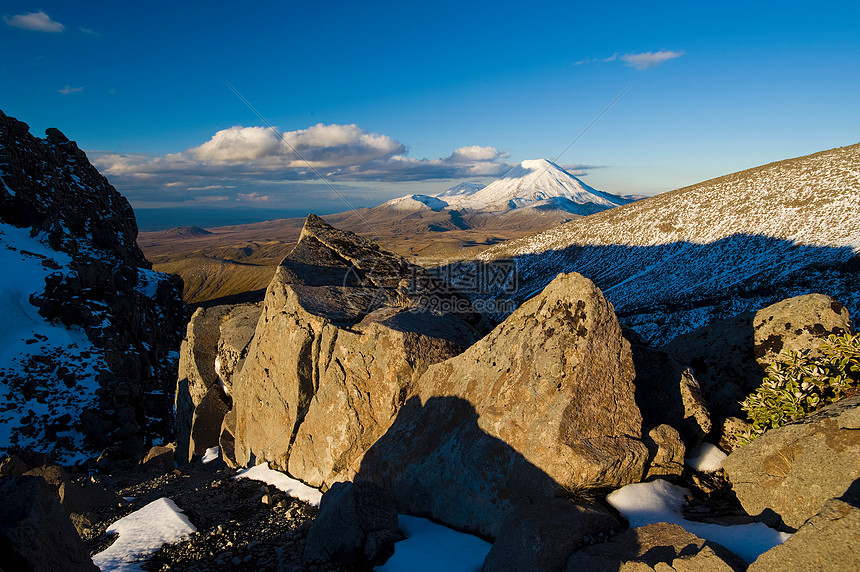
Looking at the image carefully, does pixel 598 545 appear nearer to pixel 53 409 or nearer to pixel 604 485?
pixel 604 485

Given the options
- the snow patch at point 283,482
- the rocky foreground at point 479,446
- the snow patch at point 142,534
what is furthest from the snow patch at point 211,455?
the snow patch at point 142,534

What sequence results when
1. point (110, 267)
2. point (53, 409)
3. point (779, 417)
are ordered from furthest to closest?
point (110, 267)
point (53, 409)
point (779, 417)

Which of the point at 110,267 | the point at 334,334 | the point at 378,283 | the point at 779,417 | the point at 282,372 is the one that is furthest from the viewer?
the point at 110,267

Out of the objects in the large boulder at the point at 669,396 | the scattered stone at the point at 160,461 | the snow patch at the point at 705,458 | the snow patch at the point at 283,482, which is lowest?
the scattered stone at the point at 160,461

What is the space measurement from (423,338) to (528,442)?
18.5 ft

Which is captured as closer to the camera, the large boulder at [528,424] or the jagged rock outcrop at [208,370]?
the large boulder at [528,424]

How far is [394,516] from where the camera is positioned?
961 centimetres

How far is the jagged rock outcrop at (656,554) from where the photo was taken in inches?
224

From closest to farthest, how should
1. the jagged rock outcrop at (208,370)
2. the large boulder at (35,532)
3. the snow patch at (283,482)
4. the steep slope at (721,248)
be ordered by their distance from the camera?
the large boulder at (35,532), the snow patch at (283,482), the jagged rock outcrop at (208,370), the steep slope at (721,248)

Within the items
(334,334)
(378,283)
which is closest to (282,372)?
(334,334)

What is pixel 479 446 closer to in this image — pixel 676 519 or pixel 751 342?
pixel 676 519

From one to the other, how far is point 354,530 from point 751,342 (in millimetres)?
13416

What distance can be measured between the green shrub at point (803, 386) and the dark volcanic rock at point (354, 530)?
850cm

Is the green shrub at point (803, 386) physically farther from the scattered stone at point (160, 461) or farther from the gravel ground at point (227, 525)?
the scattered stone at point (160, 461)
